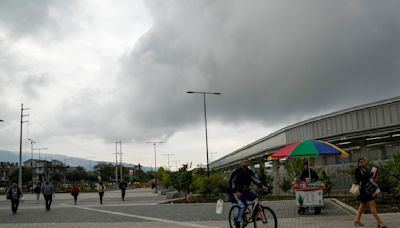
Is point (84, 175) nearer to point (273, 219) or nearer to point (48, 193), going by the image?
point (48, 193)

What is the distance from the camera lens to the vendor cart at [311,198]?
602 inches

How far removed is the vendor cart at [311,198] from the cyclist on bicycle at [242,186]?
4.61m

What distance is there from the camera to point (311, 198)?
15.3m

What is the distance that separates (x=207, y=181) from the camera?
30188 millimetres

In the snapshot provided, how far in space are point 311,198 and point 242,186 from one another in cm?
490

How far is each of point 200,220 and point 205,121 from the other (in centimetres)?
2859

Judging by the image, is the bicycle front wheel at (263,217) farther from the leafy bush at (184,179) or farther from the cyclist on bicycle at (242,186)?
the leafy bush at (184,179)

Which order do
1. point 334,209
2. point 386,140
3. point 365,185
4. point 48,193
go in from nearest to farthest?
point 365,185 → point 334,209 → point 48,193 → point 386,140

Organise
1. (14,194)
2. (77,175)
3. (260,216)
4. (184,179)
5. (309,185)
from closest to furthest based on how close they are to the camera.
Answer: (260,216), (309,185), (14,194), (184,179), (77,175)

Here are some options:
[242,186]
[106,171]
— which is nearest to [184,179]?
[242,186]

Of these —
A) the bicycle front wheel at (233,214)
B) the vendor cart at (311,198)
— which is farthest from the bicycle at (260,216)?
the vendor cart at (311,198)

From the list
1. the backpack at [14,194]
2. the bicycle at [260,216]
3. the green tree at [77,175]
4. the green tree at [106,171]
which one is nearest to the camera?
the bicycle at [260,216]

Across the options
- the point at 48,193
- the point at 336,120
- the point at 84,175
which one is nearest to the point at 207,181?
the point at 48,193

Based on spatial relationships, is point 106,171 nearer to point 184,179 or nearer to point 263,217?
point 184,179
